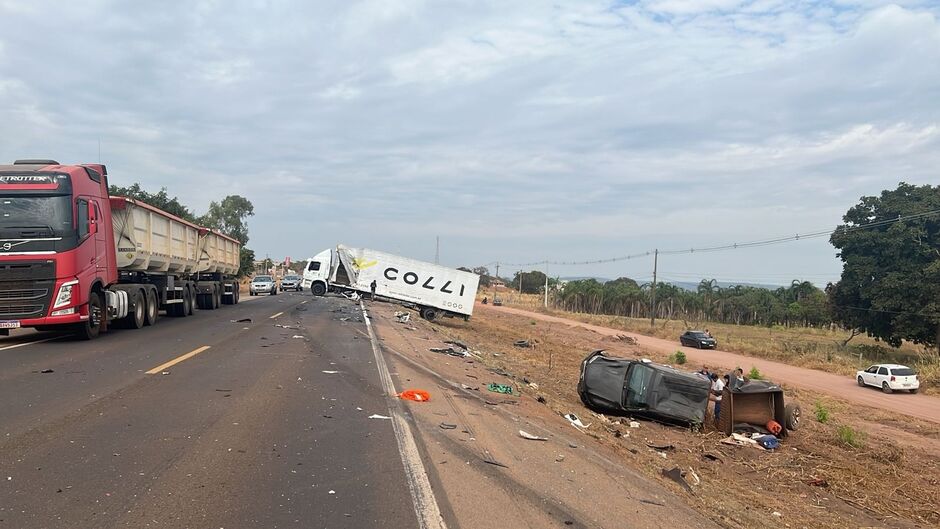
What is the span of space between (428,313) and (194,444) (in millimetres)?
30759

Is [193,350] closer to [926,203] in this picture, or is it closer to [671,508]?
[671,508]

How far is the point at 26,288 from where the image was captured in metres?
13.2

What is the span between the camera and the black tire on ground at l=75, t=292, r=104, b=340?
48.2 ft

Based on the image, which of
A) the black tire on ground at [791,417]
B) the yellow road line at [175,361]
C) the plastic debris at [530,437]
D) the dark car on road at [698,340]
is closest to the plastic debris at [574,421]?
the plastic debris at [530,437]

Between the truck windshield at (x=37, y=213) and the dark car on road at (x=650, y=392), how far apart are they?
485 inches

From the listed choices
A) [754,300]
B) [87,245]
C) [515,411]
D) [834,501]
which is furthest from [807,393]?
[754,300]

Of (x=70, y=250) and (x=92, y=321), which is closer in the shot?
(x=70, y=250)

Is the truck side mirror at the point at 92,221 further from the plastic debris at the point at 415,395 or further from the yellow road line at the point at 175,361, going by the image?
the plastic debris at the point at 415,395

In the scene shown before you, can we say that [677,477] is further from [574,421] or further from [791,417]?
[791,417]

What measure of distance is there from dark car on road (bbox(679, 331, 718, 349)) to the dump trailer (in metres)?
20.0

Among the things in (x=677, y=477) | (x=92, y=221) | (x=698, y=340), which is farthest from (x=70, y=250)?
(x=698, y=340)

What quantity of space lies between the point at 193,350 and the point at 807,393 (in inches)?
930

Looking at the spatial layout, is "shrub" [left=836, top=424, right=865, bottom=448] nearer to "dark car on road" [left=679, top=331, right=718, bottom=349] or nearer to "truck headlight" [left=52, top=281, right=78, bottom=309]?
"truck headlight" [left=52, top=281, right=78, bottom=309]

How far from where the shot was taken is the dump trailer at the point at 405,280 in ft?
118
